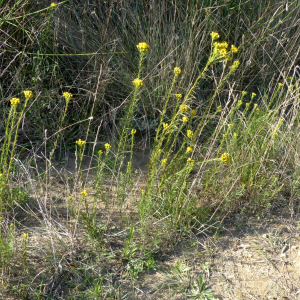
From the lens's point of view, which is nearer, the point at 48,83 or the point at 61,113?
the point at 61,113

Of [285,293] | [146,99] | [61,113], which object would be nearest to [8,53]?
[61,113]

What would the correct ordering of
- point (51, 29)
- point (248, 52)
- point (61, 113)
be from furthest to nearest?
point (248, 52)
point (51, 29)
point (61, 113)

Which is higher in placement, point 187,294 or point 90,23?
point 90,23

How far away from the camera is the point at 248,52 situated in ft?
11.9

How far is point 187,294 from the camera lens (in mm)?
2139

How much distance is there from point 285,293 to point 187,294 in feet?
1.80

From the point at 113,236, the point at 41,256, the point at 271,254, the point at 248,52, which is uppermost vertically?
the point at 248,52

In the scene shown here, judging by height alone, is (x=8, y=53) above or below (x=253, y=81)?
above

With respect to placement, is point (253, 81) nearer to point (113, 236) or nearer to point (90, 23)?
point (90, 23)

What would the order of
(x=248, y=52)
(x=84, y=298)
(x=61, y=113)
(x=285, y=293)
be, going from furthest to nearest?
1. (x=248, y=52)
2. (x=61, y=113)
3. (x=285, y=293)
4. (x=84, y=298)

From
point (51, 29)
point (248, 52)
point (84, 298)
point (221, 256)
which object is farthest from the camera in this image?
point (248, 52)

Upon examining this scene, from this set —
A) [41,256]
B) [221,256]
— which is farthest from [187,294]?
[41,256]

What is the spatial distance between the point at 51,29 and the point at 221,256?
229 centimetres

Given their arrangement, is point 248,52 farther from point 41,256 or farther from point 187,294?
point 41,256
